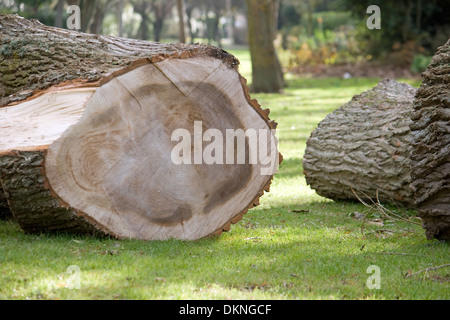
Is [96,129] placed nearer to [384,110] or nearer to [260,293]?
[260,293]

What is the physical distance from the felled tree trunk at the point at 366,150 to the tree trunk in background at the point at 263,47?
10142mm

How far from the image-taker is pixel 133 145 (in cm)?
507

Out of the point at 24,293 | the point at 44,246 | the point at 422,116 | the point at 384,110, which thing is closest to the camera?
the point at 24,293

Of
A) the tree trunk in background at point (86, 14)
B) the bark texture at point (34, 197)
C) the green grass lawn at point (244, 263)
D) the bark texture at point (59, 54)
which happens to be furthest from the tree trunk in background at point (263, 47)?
the bark texture at point (34, 197)

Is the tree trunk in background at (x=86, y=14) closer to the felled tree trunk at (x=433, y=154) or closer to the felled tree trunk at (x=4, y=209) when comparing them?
the felled tree trunk at (x=4, y=209)

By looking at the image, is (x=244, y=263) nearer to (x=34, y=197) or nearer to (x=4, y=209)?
(x=34, y=197)

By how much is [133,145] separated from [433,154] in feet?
7.80

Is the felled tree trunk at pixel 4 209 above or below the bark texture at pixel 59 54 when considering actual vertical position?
below

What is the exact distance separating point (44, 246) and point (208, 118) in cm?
167

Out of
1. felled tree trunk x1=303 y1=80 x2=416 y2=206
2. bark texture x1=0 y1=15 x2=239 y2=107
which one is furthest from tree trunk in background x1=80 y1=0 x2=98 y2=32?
felled tree trunk x1=303 y1=80 x2=416 y2=206

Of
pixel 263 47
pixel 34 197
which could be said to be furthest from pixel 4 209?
pixel 263 47

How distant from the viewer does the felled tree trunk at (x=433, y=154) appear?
505 cm

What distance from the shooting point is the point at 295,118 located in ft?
44.7

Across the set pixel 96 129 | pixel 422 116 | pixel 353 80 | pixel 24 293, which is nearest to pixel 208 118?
pixel 96 129
